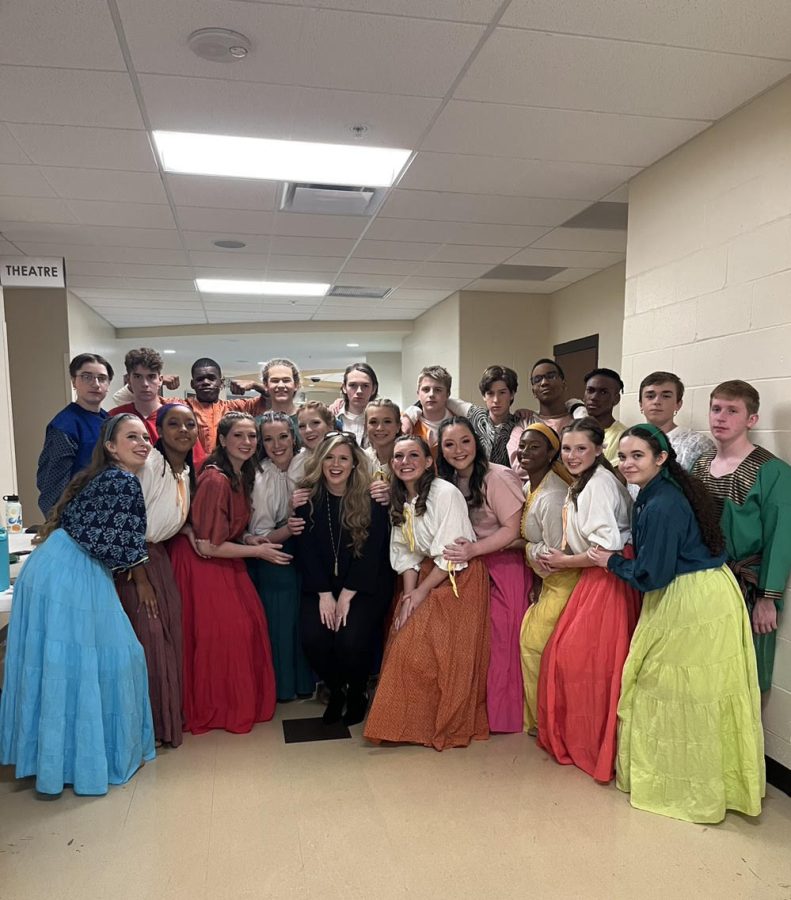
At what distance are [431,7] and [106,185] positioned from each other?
244cm

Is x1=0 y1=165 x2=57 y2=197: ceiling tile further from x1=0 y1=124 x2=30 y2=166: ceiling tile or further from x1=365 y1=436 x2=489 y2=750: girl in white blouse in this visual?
x1=365 y1=436 x2=489 y2=750: girl in white blouse

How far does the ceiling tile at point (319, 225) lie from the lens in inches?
174

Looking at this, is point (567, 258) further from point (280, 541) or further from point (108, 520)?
point (108, 520)

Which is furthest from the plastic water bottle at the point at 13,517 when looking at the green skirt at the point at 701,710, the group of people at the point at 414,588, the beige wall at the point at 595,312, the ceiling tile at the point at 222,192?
the beige wall at the point at 595,312

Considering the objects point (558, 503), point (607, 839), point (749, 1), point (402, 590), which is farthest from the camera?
point (402, 590)

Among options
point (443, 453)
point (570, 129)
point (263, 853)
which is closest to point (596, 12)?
point (570, 129)

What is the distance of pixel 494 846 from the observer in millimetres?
2180

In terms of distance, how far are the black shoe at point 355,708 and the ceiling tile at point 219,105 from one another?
267cm

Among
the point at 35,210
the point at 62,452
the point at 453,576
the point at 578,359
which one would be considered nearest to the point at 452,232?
the point at 578,359

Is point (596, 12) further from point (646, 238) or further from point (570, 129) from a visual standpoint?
point (646, 238)

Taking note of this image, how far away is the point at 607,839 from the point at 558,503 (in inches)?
49.6

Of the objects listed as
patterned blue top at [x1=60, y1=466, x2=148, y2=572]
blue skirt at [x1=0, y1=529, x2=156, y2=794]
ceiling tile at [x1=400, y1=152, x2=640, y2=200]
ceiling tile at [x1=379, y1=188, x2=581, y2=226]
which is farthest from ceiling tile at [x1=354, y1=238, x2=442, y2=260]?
blue skirt at [x1=0, y1=529, x2=156, y2=794]

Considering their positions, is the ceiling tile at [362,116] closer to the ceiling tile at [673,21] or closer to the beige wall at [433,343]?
the ceiling tile at [673,21]

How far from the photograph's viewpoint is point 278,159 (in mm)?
3469
